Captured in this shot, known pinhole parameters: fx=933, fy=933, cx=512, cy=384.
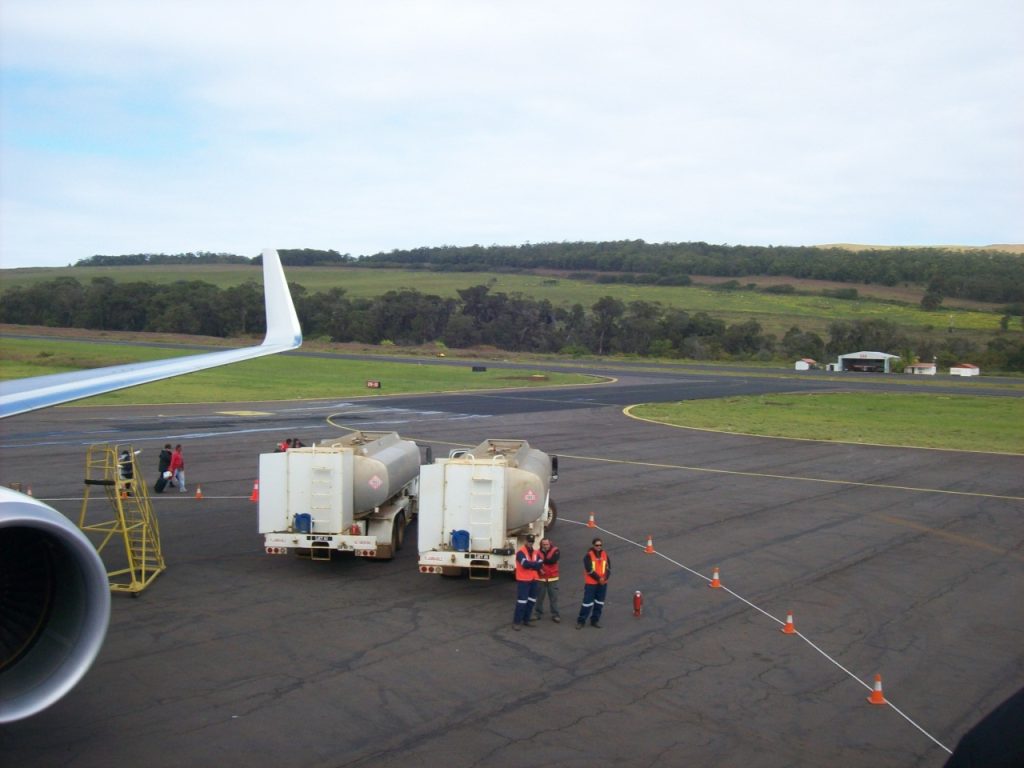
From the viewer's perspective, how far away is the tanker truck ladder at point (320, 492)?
20.6m

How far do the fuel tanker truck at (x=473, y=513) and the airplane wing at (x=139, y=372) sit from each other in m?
4.44

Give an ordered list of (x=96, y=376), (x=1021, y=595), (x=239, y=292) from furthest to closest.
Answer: (x=239, y=292) < (x=1021, y=595) < (x=96, y=376)

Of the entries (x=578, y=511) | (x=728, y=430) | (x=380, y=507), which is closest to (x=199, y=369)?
(x=380, y=507)

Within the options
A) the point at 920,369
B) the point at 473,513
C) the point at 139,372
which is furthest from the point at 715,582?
the point at 920,369

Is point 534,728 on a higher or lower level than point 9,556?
lower

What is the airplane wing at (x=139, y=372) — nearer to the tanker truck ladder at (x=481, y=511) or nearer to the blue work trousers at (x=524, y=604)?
the tanker truck ladder at (x=481, y=511)

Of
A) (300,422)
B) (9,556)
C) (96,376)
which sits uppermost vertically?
(96,376)

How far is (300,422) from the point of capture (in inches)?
1977

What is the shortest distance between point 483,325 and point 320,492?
133 meters

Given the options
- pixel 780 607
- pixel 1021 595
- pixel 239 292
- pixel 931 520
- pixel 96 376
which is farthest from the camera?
pixel 239 292

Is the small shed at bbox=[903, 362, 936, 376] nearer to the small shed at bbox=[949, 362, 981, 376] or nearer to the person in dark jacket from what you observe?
the small shed at bbox=[949, 362, 981, 376]

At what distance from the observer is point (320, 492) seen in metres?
20.6

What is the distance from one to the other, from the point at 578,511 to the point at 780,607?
10392 millimetres

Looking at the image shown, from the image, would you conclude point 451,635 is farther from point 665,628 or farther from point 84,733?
point 84,733
